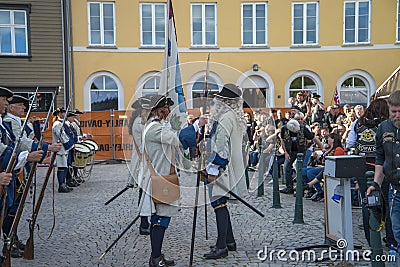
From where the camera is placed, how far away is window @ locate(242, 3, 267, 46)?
21.8 meters

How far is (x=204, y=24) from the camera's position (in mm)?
21625

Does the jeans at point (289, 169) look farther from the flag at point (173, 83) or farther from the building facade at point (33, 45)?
the building facade at point (33, 45)

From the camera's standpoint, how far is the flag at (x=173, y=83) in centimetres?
631

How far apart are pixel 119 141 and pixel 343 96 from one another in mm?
12007

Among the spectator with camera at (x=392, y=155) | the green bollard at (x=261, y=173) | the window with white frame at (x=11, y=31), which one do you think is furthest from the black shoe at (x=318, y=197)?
the window with white frame at (x=11, y=31)

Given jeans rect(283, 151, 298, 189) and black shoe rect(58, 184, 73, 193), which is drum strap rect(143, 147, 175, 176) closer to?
jeans rect(283, 151, 298, 189)

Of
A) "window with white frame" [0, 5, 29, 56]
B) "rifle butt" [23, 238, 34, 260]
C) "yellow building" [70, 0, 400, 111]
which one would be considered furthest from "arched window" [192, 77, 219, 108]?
"window with white frame" [0, 5, 29, 56]

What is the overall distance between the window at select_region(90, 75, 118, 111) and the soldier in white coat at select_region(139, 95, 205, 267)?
55.9 ft

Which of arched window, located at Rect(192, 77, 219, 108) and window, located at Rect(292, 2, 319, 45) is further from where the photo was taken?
window, located at Rect(292, 2, 319, 45)

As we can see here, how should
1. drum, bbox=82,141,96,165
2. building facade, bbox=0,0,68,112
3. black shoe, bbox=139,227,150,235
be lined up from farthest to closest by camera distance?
building facade, bbox=0,0,68,112, drum, bbox=82,141,96,165, black shoe, bbox=139,227,150,235

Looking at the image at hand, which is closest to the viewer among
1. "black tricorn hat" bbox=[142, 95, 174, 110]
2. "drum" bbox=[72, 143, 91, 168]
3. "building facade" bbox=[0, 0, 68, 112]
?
"black tricorn hat" bbox=[142, 95, 174, 110]

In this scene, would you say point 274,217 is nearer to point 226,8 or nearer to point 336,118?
point 336,118

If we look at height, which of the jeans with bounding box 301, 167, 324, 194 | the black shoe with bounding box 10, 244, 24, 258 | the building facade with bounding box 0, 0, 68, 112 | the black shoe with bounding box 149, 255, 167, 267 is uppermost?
the building facade with bounding box 0, 0, 68, 112

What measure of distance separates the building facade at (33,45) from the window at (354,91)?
46.0 ft
